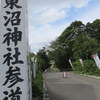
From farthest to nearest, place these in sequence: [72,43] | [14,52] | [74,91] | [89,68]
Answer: [72,43], [89,68], [74,91], [14,52]

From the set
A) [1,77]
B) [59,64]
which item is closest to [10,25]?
[1,77]

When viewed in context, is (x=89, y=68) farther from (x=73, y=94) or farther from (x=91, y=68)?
(x=73, y=94)

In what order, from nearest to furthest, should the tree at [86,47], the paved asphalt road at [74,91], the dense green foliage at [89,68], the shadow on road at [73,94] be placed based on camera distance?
the shadow on road at [73,94] → the paved asphalt road at [74,91] → the dense green foliage at [89,68] → the tree at [86,47]

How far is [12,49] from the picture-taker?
4.03 m

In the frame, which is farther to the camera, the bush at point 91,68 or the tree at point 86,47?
the tree at point 86,47

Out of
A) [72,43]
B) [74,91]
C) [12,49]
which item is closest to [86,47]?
[72,43]

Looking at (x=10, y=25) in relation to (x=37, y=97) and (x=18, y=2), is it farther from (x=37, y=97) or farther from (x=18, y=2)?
(x=37, y=97)

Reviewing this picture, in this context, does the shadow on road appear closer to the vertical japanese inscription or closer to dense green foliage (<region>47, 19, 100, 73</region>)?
the vertical japanese inscription

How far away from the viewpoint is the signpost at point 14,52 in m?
3.86

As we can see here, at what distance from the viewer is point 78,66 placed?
3238 centimetres

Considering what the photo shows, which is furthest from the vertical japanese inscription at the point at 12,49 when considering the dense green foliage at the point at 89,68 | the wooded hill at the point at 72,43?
the wooded hill at the point at 72,43

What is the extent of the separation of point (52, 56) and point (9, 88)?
48614 mm

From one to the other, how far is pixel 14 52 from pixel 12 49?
8 cm

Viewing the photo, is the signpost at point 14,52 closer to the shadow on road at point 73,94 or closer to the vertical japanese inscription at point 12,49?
the vertical japanese inscription at point 12,49
